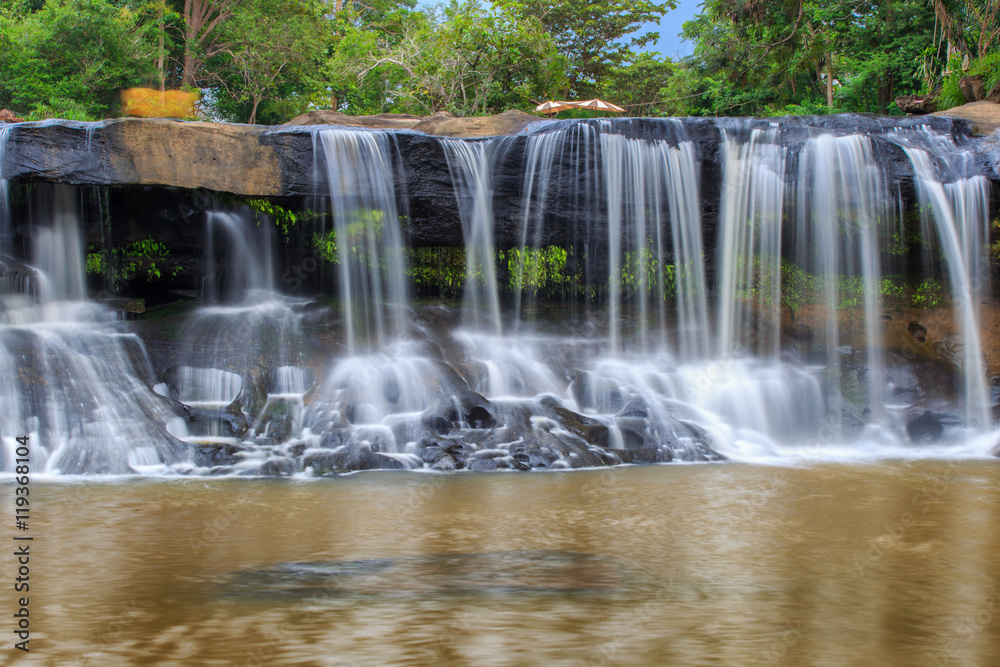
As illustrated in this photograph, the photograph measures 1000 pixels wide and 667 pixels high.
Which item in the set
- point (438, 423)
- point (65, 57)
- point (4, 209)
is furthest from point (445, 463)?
point (65, 57)

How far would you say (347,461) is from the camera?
8445 mm

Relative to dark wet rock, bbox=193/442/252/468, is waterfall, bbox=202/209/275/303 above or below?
above

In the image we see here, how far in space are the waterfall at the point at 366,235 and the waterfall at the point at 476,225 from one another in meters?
0.98

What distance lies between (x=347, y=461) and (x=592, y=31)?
29.0m

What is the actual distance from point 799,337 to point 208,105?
22.4 meters

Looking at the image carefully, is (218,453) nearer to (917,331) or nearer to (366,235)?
(366,235)

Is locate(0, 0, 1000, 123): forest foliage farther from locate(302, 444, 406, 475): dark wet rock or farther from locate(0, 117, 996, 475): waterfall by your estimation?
locate(302, 444, 406, 475): dark wet rock

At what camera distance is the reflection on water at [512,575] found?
11.8 feet

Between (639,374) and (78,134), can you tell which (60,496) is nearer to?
(78,134)

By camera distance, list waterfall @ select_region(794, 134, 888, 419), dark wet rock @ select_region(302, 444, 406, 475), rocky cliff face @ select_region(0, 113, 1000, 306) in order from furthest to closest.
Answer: waterfall @ select_region(794, 134, 888, 419), rocky cliff face @ select_region(0, 113, 1000, 306), dark wet rock @ select_region(302, 444, 406, 475)

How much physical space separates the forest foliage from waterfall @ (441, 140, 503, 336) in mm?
9818

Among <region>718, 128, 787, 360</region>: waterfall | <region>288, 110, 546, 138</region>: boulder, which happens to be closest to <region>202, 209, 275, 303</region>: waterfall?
<region>288, 110, 546, 138</region>: boulder

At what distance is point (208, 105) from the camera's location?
2756 centimetres

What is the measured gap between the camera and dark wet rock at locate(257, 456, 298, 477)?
819 cm
